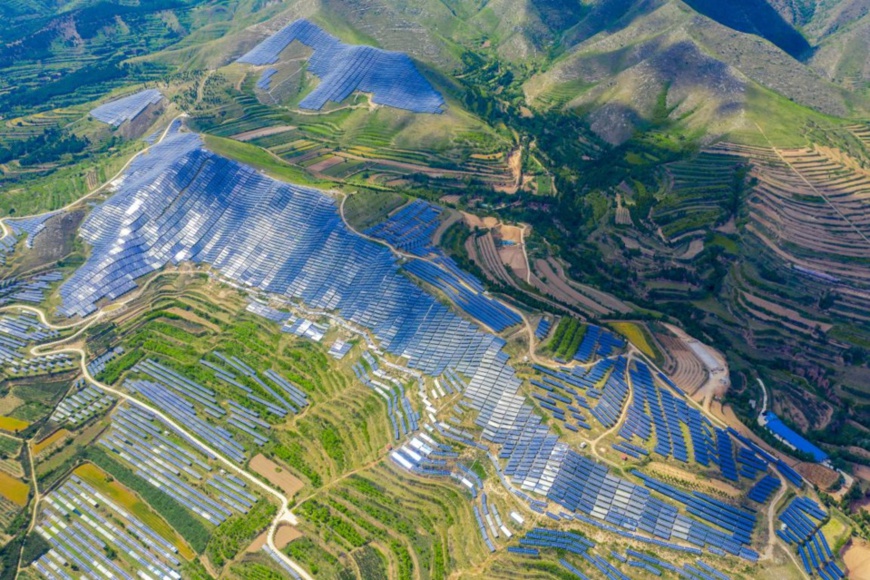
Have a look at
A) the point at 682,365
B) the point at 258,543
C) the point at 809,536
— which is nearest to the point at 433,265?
the point at 682,365

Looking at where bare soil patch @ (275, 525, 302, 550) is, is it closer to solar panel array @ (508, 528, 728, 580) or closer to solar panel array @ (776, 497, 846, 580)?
solar panel array @ (508, 528, 728, 580)

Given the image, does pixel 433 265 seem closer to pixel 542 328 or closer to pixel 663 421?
pixel 542 328

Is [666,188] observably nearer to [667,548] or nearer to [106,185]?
[667,548]

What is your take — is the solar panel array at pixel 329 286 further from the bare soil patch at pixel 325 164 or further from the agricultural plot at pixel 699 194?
the agricultural plot at pixel 699 194

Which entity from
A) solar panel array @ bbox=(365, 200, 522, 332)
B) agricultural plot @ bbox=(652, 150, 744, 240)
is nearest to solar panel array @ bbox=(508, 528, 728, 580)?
solar panel array @ bbox=(365, 200, 522, 332)

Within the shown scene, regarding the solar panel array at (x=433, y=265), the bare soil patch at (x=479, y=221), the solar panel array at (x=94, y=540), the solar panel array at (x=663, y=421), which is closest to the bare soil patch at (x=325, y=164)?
the solar panel array at (x=433, y=265)
